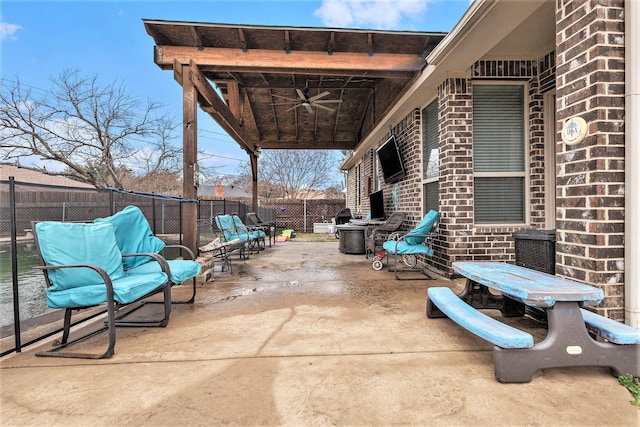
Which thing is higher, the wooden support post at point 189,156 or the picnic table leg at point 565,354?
the wooden support post at point 189,156

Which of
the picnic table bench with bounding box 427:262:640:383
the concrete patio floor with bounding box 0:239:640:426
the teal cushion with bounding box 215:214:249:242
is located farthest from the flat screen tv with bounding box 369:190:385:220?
the picnic table bench with bounding box 427:262:640:383

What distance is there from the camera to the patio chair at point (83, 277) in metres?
2.02

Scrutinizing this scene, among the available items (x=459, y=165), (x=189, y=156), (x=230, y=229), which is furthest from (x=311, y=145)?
(x=459, y=165)

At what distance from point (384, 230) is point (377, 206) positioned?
2014mm

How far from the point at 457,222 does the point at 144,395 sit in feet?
13.0

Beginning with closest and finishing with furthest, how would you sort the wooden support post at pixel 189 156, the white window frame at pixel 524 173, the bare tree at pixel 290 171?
1. the white window frame at pixel 524 173
2. the wooden support post at pixel 189 156
3. the bare tree at pixel 290 171

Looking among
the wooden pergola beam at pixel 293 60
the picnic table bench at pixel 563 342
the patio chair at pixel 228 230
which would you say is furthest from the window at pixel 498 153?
the patio chair at pixel 228 230

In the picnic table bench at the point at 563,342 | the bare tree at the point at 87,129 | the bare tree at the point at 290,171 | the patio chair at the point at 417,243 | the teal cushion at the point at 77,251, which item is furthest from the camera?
the bare tree at the point at 290,171

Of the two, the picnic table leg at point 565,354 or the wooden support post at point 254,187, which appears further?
the wooden support post at point 254,187

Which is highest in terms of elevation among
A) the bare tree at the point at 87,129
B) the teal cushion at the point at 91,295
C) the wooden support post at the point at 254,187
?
the bare tree at the point at 87,129

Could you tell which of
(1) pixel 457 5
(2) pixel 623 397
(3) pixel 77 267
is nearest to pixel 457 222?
(2) pixel 623 397

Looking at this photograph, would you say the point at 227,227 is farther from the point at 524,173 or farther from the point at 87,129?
the point at 87,129

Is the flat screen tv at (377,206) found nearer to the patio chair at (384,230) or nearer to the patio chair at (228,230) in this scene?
the patio chair at (384,230)

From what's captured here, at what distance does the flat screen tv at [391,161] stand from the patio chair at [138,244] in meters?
4.63
